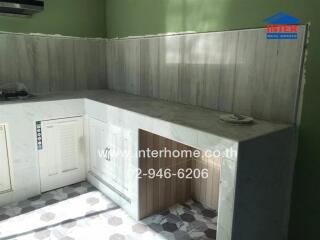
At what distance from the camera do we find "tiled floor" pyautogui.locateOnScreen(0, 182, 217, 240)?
187 cm

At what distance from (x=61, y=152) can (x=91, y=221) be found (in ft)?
2.35

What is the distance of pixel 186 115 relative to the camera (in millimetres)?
1799

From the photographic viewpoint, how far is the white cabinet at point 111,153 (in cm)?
205

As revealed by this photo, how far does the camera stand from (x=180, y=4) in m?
2.12

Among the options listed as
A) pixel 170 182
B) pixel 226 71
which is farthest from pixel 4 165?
pixel 226 71

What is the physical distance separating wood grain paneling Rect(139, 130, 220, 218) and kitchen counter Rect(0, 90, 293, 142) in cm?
22

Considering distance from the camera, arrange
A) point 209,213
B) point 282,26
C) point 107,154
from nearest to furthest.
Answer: point 282,26, point 209,213, point 107,154

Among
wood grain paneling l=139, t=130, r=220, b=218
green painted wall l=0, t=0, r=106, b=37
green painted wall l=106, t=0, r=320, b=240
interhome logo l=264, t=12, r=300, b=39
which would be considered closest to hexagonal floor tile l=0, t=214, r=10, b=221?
wood grain paneling l=139, t=130, r=220, b=218

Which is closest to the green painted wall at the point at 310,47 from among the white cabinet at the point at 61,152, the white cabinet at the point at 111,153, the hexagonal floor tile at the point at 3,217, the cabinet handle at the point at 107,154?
the white cabinet at the point at 111,153

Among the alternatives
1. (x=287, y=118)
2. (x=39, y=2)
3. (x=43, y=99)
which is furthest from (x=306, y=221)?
(x=39, y=2)

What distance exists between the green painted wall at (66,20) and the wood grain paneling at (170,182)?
1595 mm

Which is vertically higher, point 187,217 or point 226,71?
point 226,71

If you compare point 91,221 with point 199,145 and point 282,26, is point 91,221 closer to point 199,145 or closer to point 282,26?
point 199,145

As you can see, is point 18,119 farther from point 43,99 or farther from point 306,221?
point 306,221
